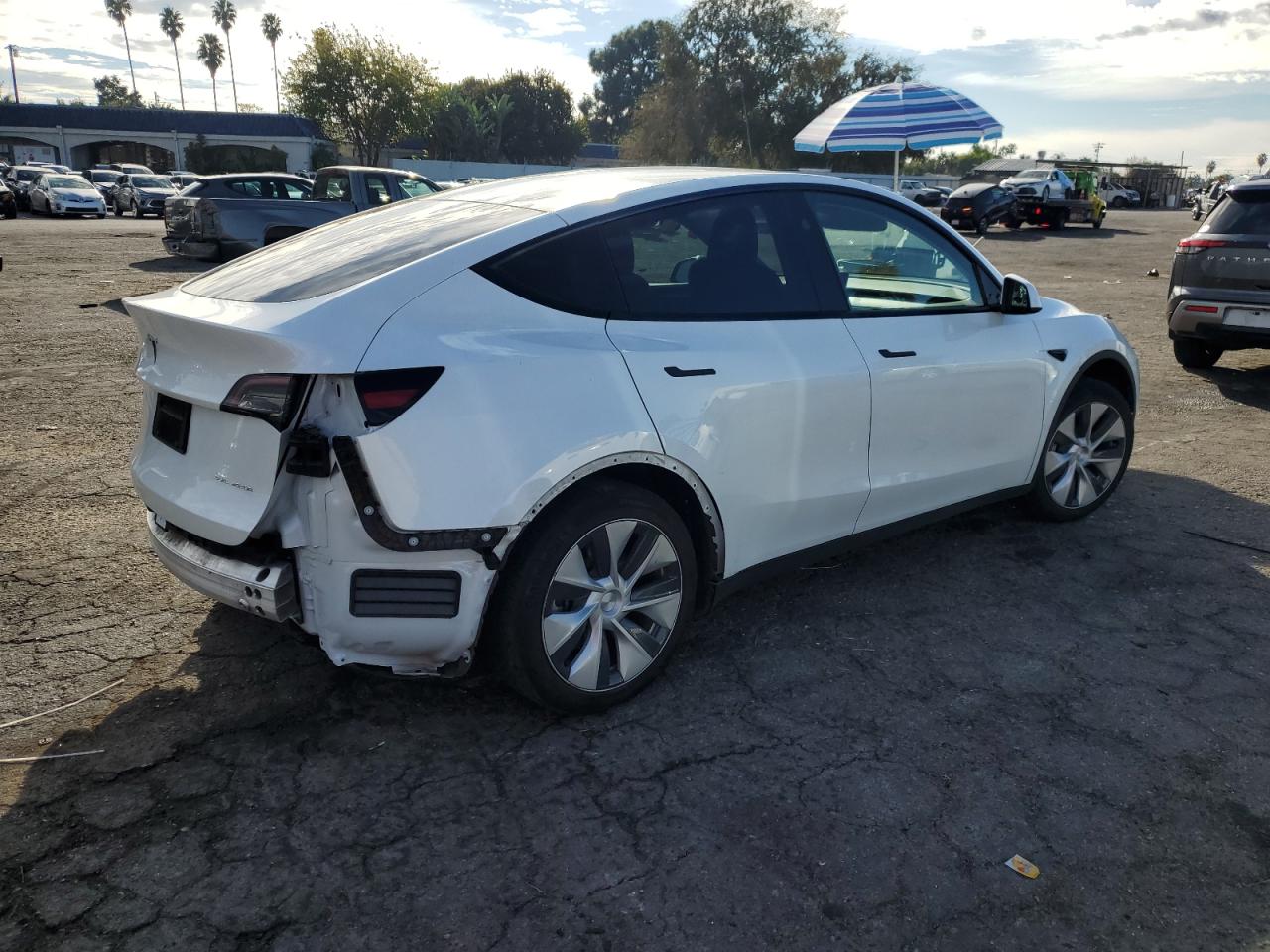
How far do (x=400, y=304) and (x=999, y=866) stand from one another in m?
2.20

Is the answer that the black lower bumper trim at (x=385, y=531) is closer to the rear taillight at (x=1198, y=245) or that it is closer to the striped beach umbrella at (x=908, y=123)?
the rear taillight at (x=1198, y=245)

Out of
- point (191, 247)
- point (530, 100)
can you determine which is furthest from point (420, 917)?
point (530, 100)

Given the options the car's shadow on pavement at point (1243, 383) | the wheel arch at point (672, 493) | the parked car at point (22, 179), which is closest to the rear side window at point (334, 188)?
the car's shadow on pavement at point (1243, 383)

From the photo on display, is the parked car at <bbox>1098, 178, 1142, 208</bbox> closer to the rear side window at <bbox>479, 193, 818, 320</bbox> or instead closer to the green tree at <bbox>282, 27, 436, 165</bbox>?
the green tree at <bbox>282, 27, 436, 165</bbox>

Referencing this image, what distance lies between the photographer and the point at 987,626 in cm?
390

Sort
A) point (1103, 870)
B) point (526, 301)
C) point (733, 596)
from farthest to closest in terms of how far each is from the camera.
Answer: point (733, 596) < point (526, 301) < point (1103, 870)

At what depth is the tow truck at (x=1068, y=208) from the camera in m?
30.4

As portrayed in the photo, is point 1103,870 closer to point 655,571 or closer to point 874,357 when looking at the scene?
point 655,571

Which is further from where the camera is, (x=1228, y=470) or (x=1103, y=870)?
(x=1228, y=470)

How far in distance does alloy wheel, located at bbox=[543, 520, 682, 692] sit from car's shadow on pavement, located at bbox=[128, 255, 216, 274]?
13.9m

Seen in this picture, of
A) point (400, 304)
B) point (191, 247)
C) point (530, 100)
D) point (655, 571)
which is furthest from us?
point (530, 100)

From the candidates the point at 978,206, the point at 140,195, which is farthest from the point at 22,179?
the point at 978,206

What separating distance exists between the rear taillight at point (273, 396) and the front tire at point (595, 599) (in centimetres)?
74

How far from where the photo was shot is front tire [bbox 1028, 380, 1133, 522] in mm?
4789
